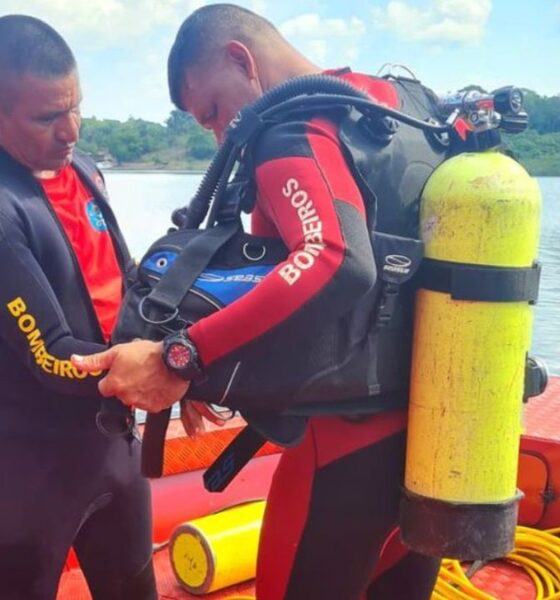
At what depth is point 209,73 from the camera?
181cm

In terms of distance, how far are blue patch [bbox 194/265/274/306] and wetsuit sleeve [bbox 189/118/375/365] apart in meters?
0.07

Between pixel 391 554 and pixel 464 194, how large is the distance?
83 cm

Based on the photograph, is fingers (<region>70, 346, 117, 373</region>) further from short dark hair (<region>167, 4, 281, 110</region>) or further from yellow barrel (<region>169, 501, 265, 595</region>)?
yellow barrel (<region>169, 501, 265, 595</region>)

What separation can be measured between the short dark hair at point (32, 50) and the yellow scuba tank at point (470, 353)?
871 millimetres

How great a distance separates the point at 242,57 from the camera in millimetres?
1800

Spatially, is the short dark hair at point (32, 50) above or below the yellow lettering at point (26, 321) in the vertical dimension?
above

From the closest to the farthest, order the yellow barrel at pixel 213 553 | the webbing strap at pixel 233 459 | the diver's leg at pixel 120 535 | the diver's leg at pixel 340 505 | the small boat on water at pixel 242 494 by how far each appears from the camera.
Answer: the diver's leg at pixel 340 505 → the webbing strap at pixel 233 459 → the diver's leg at pixel 120 535 → the yellow barrel at pixel 213 553 → the small boat on water at pixel 242 494

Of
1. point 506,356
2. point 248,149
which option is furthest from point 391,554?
point 248,149

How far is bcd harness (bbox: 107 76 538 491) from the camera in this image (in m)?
1.61

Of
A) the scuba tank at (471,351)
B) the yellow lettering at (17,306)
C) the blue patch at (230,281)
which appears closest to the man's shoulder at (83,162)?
the yellow lettering at (17,306)

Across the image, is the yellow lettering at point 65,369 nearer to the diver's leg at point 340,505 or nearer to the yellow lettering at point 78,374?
the yellow lettering at point 78,374

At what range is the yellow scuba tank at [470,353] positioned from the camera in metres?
1.62

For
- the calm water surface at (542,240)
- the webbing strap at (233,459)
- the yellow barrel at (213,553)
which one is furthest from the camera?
the calm water surface at (542,240)

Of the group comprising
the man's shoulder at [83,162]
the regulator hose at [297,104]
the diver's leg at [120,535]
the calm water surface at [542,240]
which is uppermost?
the regulator hose at [297,104]
